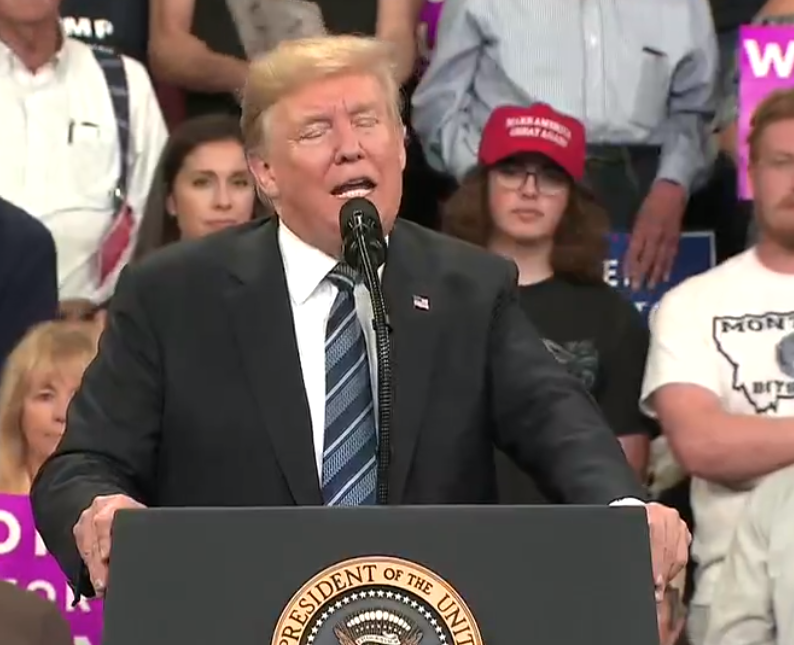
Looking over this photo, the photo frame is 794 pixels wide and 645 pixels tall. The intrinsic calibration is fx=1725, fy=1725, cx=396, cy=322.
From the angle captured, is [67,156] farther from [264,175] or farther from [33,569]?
[264,175]

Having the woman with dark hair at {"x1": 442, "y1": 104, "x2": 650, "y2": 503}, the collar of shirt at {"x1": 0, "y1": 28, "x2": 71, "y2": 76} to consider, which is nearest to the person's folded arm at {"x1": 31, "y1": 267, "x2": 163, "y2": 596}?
the woman with dark hair at {"x1": 442, "y1": 104, "x2": 650, "y2": 503}

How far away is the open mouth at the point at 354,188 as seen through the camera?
6.99 feet

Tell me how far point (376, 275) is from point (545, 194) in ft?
7.33

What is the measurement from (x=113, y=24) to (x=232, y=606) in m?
3.30

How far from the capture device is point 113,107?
171 inches

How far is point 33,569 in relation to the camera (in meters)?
3.12

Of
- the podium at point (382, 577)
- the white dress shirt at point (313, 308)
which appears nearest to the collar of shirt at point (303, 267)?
the white dress shirt at point (313, 308)

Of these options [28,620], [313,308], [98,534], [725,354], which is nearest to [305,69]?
[313,308]

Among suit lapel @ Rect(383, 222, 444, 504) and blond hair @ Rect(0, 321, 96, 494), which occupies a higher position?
suit lapel @ Rect(383, 222, 444, 504)

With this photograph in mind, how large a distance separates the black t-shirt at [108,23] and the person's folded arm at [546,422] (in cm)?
267

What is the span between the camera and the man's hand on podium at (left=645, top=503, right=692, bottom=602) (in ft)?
5.88

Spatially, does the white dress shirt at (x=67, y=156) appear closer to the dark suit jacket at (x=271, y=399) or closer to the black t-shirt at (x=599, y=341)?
the black t-shirt at (x=599, y=341)

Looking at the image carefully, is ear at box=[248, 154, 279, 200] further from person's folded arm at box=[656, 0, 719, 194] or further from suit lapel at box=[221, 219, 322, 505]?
person's folded arm at box=[656, 0, 719, 194]

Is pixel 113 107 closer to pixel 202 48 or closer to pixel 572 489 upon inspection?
pixel 202 48
